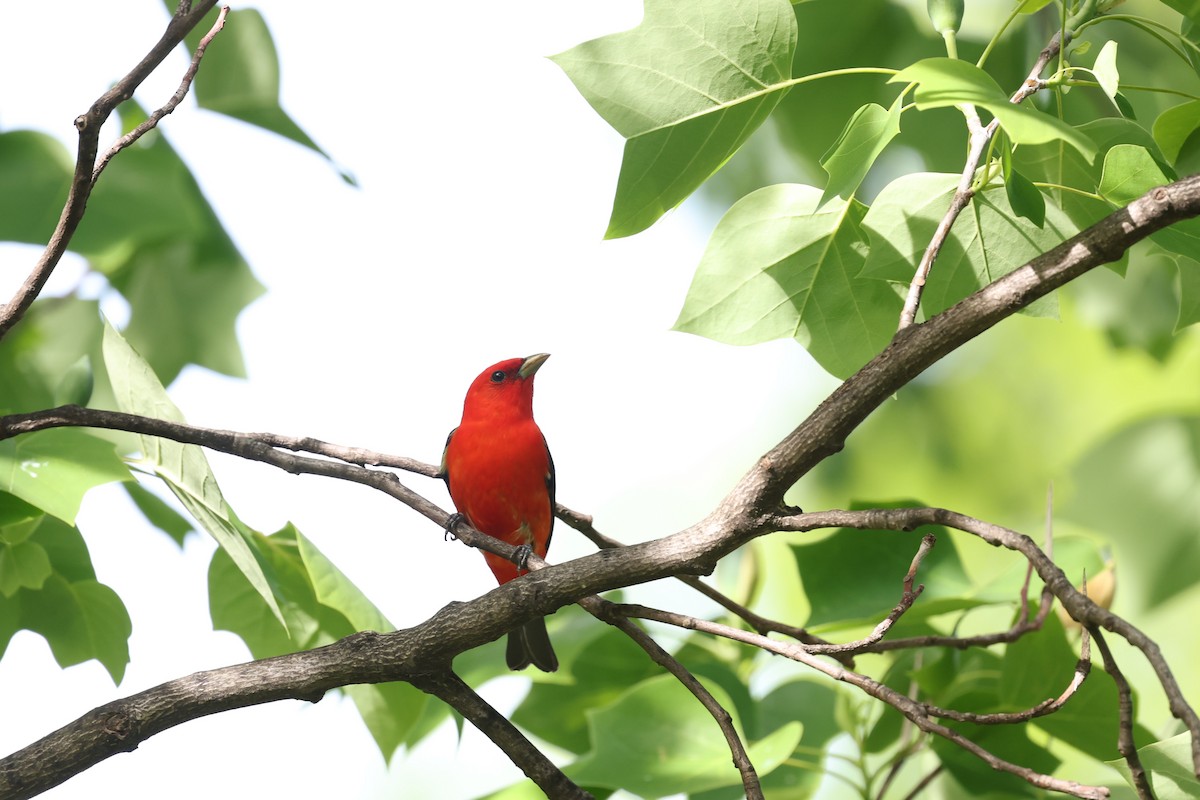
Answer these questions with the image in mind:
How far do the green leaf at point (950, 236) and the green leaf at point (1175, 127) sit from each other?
185 millimetres

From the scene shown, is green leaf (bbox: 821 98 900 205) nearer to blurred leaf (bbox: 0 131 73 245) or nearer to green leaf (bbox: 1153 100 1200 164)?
green leaf (bbox: 1153 100 1200 164)

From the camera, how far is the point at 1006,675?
2.24 m

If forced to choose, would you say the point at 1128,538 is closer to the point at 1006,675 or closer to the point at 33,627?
the point at 1006,675

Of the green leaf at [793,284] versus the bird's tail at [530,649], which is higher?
the green leaf at [793,284]

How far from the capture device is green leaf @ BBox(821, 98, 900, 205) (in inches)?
57.7

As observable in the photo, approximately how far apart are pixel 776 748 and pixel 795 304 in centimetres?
82

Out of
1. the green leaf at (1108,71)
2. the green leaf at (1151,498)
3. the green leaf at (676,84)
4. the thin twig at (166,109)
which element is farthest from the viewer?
the green leaf at (1151,498)

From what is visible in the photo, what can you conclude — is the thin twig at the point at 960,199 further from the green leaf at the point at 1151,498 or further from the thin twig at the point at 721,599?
the green leaf at the point at 1151,498

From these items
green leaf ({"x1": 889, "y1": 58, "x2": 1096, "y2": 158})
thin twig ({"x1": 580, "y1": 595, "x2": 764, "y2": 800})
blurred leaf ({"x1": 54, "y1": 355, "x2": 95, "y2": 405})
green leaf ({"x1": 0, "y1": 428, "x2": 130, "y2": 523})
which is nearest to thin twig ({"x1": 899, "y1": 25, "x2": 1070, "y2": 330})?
green leaf ({"x1": 889, "y1": 58, "x2": 1096, "y2": 158})

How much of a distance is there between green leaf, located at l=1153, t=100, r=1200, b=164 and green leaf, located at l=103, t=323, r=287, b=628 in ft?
5.29

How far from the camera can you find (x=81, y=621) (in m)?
2.18

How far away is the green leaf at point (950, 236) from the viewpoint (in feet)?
5.92

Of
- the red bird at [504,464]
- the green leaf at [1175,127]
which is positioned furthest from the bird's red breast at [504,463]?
the green leaf at [1175,127]

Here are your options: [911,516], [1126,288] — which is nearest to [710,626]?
[911,516]
